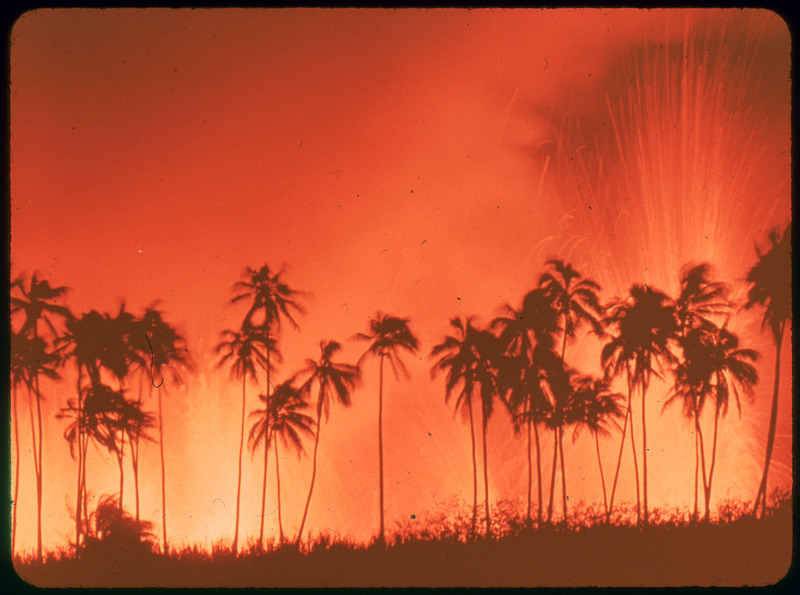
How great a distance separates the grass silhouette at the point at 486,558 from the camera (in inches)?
229

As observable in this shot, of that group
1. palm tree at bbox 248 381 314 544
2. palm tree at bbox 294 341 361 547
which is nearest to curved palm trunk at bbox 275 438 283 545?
palm tree at bbox 248 381 314 544

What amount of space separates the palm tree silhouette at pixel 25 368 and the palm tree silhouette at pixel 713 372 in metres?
5.32

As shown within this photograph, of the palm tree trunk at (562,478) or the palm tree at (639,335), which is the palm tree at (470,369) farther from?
the palm tree at (639,335)

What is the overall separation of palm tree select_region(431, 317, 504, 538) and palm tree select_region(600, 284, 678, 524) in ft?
3.22

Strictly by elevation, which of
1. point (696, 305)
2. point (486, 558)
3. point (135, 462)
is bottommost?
point (486, 558)

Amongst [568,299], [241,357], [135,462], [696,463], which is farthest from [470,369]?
[135,462]

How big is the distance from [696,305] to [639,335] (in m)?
0.56

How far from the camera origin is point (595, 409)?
233 inches

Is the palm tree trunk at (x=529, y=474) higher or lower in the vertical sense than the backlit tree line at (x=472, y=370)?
lower

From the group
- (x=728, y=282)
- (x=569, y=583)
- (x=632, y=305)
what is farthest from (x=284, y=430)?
(x=728, y=282)

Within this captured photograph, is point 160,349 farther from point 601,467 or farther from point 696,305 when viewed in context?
point 696,305

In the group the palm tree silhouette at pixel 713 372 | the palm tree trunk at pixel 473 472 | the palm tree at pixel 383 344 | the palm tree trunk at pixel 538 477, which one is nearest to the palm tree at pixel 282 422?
the palm tree at pixel 383 344

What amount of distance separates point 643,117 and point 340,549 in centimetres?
452

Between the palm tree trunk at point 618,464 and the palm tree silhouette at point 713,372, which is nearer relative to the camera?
the palm tree trunk at point 618,464
